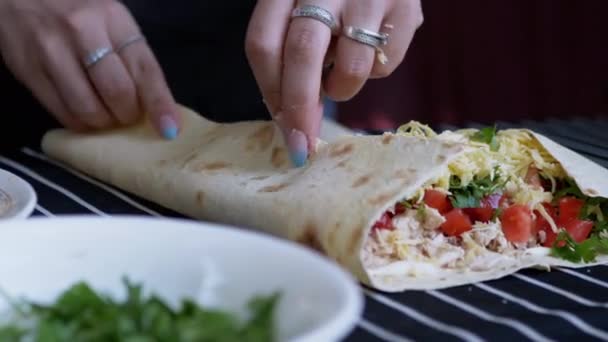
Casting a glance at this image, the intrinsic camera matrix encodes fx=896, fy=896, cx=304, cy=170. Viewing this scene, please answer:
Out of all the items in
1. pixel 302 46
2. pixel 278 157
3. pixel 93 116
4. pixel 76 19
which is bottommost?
pixel 93 116

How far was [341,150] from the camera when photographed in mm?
1755

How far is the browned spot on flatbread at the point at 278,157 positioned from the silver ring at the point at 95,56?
64cm

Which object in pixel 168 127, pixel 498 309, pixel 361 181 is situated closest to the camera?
pixel 498 309

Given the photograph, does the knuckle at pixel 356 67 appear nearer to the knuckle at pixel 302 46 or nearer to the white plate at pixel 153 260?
the knuckle at pixel 302 46

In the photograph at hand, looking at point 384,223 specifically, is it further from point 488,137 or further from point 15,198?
point 15,198

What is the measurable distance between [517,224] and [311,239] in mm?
417

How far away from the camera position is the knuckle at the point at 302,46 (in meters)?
1.74

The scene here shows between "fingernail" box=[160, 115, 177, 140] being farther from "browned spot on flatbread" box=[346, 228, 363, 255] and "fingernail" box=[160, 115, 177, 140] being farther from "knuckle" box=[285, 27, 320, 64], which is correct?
"browned spot on flatbread" box=[346, 228, 363, 255]

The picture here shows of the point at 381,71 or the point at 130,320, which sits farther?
the point at 381,71

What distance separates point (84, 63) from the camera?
2.28 m

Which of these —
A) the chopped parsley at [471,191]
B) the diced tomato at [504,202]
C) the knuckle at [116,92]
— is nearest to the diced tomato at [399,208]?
the chopped parsley at [471,191]

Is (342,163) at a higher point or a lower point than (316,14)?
lower

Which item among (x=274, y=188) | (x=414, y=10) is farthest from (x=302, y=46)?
(x=414, y=10)

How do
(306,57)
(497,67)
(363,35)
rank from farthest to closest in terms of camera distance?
(497,67)
(363,35)
(306,57)
